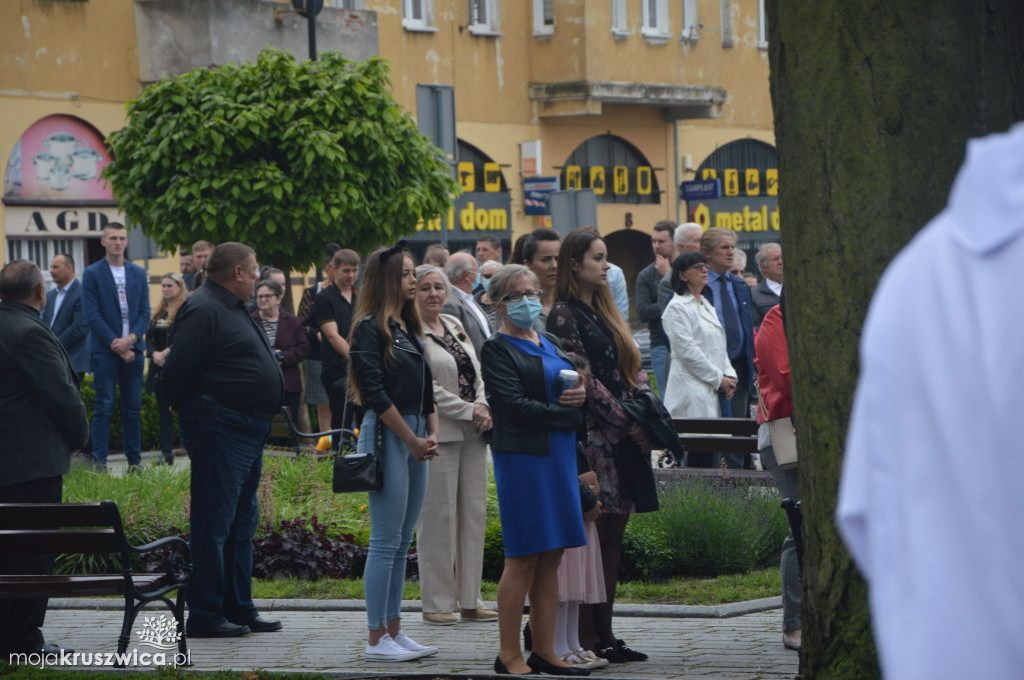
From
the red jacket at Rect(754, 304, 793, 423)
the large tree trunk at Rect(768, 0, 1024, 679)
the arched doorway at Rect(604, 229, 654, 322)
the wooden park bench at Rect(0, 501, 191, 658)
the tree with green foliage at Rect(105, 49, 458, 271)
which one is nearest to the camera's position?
the large tree trunk at Rect(768, 0, 1024, 679)

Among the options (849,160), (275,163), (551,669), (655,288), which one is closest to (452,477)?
(551,669)

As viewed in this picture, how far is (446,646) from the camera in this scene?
8812 millimetres

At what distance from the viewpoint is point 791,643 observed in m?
8.36

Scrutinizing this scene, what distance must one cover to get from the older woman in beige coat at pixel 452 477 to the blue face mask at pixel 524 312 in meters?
1.47

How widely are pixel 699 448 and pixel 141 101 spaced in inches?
495

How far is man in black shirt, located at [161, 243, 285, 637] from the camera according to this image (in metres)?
8.98

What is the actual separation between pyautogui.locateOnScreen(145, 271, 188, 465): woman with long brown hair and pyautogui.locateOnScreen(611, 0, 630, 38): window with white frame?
21988mm

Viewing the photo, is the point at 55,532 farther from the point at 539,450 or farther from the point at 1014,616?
the point at 1014,616

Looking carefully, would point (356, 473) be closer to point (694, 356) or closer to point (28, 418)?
point (28, 418)

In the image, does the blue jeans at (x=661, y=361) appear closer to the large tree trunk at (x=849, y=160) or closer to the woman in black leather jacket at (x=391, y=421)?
the woman in black leather jacket at (x=391, y=421)

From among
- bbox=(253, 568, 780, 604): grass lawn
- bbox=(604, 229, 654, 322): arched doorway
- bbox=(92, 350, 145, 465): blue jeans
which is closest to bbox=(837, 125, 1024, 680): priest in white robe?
bbox=(253, 568, 780, 604): grass lawn

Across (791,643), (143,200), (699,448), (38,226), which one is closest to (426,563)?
(791,643)

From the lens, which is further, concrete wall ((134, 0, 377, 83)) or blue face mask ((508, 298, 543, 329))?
concrete wall ((134, 0, 377, 83))

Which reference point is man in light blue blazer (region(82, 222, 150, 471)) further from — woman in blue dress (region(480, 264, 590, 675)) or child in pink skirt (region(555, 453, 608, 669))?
woman in blue dress (region(480, 264, 590, 675))
